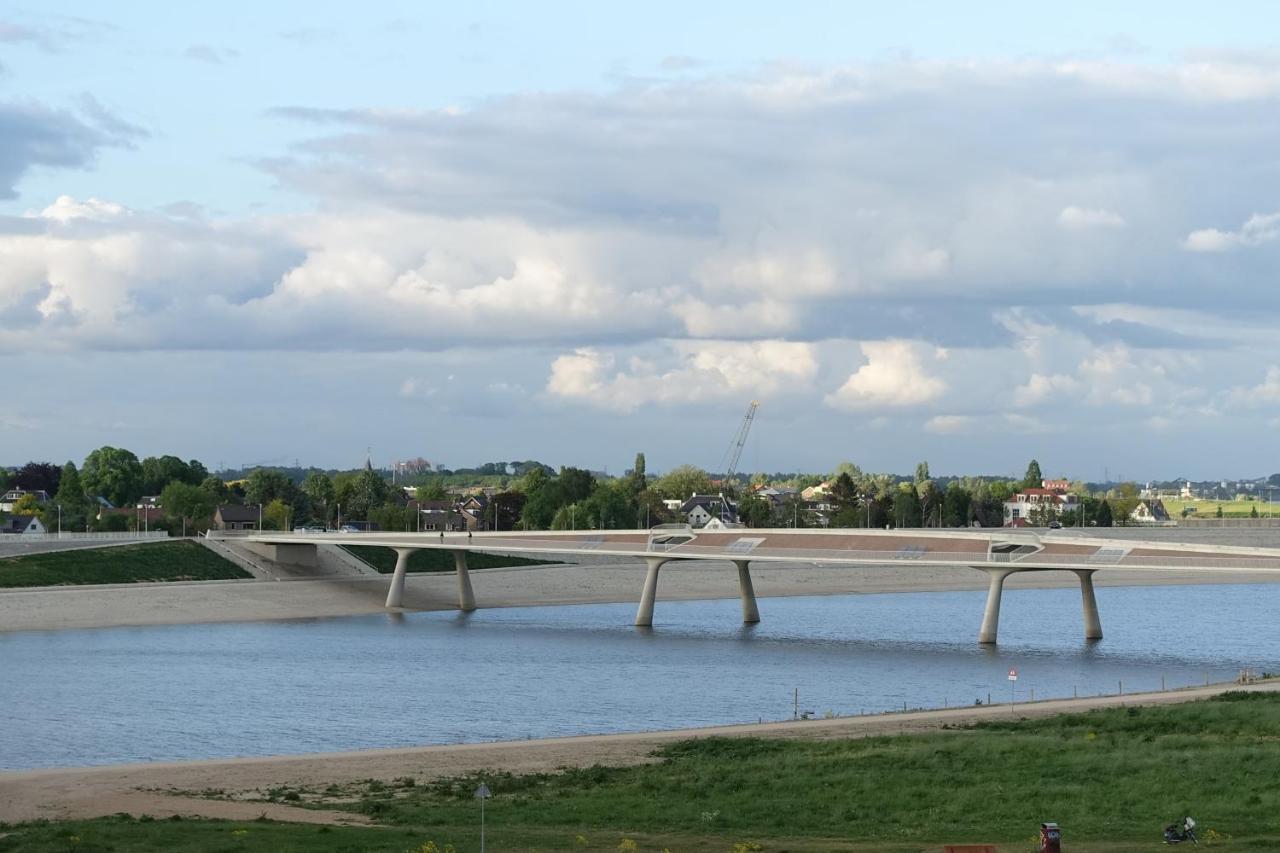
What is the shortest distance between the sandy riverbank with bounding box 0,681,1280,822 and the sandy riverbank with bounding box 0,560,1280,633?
66.9m

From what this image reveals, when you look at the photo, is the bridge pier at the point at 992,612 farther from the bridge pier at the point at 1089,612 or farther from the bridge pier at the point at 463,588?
the bridge pier at the point at 463,588

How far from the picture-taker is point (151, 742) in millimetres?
69438

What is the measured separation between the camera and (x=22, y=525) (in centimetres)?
19062

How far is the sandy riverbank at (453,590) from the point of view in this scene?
131000mm

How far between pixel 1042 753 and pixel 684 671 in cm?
4274

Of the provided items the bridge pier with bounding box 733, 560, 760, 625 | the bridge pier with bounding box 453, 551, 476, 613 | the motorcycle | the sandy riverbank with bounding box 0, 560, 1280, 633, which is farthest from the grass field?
the bridge pier with bounding box 453, 551, 476, 613

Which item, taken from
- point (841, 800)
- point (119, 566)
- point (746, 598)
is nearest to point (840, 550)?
point (746, 598)

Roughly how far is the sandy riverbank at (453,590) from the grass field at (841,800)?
7620 centimetres

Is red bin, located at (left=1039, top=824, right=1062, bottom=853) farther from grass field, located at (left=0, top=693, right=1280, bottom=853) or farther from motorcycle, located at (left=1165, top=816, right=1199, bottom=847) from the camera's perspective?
motorcycle, located at (left=1165, top=816, right=1199, bottom=847)

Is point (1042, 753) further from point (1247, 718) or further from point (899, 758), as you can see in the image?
point (1247, 718)

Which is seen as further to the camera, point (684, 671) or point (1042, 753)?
point (684, 671)

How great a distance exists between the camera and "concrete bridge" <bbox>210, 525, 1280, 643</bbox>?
11269 centimetres

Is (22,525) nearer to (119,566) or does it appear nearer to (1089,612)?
(119,566)

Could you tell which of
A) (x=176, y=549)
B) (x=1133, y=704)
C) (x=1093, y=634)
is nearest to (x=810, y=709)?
(x=1133, y=704)
